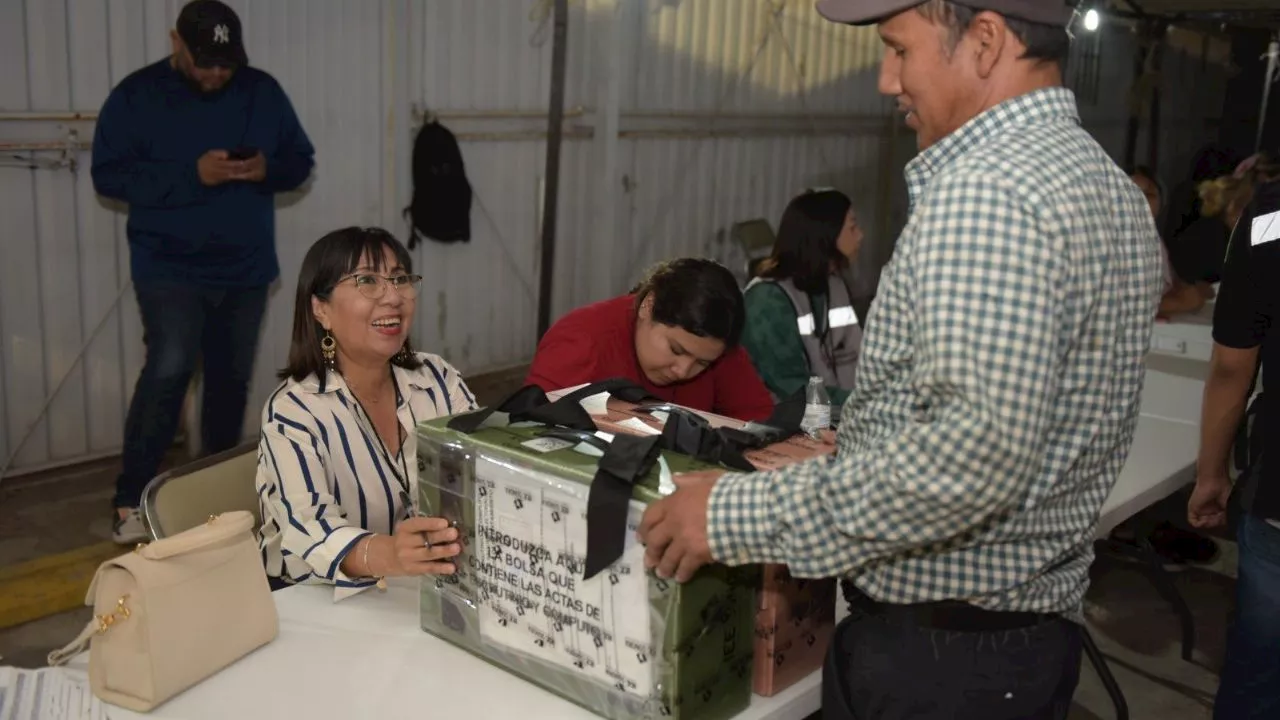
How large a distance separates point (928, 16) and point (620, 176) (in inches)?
233

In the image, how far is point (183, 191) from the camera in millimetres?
4090

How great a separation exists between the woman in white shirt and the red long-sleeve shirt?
1.03 feet

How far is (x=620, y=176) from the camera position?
23.3 ft

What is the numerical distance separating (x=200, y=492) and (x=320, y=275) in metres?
0.46

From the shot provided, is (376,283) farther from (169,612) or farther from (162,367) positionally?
(162,367)

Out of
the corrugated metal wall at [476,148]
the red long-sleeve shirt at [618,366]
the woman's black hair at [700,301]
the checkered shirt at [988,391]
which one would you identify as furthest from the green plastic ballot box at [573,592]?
the corrugated metal wall at [476,148]

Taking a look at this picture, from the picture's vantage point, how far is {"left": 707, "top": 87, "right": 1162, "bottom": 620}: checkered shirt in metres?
1.13

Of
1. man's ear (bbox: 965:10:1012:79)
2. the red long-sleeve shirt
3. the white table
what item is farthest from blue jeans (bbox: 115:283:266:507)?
man's ear (bbox: 965:10:1012:79)

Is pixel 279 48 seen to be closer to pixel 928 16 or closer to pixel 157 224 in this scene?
pixel 157 224

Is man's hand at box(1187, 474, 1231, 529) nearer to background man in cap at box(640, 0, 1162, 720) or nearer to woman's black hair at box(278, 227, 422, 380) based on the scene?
background man in cap at box(640, 0, 1162, 720)

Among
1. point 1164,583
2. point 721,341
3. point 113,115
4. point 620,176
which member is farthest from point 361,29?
point 1164,583

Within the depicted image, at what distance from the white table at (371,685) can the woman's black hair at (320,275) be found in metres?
0.58

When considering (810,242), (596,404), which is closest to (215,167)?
(810,242)

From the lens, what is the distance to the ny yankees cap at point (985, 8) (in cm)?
123
